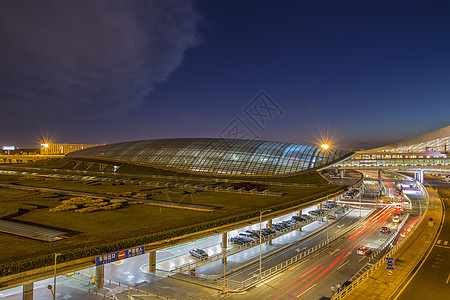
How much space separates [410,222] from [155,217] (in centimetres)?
4975

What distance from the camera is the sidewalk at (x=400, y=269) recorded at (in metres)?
23.8

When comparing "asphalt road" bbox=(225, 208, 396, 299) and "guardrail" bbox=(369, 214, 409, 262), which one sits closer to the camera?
"asphalt road" bbox=(225, 208, 396, 299)

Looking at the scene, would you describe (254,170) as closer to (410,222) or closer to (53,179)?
(410,222)

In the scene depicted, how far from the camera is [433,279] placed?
26.7 metres

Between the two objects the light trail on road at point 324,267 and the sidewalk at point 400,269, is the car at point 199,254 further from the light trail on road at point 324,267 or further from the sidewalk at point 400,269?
the sidewalk at point 400,269

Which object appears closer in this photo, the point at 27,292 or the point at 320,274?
the point at 27,292

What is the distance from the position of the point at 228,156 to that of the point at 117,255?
6243cm

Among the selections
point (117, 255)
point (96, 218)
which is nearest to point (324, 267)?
point (117, 255)

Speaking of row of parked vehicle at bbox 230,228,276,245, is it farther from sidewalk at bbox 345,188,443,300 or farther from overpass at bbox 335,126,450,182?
overpass at bbox 335,126,450,182

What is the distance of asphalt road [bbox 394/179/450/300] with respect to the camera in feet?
77.3

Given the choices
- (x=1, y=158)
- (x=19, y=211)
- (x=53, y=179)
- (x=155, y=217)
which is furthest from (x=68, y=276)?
(x=1, y=158)

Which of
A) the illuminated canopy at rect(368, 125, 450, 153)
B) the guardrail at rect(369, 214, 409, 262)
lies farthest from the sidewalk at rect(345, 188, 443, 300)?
the illuminated canopy at rect(368, 125, 450, 153)

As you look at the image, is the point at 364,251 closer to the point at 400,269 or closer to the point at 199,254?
the point at 400,269

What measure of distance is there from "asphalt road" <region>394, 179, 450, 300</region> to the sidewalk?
65 centimetres
